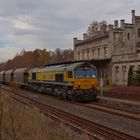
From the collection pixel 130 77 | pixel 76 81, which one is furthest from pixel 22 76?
pixel 76 81

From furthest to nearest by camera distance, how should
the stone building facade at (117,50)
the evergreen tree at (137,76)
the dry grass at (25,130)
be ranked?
the stone building facade at (117,50)
the evergreen tree at (137,76)
the dry grass at (25,130)

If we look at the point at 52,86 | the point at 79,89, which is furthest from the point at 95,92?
the point at 52,86

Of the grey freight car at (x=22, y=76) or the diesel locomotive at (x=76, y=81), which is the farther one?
the grey freight car at (x=22, y=76)

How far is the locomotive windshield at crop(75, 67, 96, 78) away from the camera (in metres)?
31.0

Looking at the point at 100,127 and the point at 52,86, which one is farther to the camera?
the point at 52,86

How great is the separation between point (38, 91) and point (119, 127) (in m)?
28.9

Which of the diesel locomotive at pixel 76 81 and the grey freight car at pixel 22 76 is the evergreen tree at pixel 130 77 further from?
the grey freight car at pixel 22 76

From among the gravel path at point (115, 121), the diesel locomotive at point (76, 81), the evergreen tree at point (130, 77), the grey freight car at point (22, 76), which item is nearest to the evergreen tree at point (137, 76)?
the evergreen tree at point (130, 77)

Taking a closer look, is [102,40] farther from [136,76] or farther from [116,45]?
[136,76]

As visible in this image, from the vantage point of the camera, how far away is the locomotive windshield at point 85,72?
102 feet

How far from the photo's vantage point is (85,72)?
31.5 metres

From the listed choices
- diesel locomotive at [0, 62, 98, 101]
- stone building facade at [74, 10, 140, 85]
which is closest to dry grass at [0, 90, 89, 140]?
diesel locomotive at [0, 62, 98, 101]

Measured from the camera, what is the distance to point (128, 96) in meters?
33.6

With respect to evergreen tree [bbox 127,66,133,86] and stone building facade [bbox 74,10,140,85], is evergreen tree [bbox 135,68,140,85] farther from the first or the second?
stone building facade [bbox 74,10,140,85]
